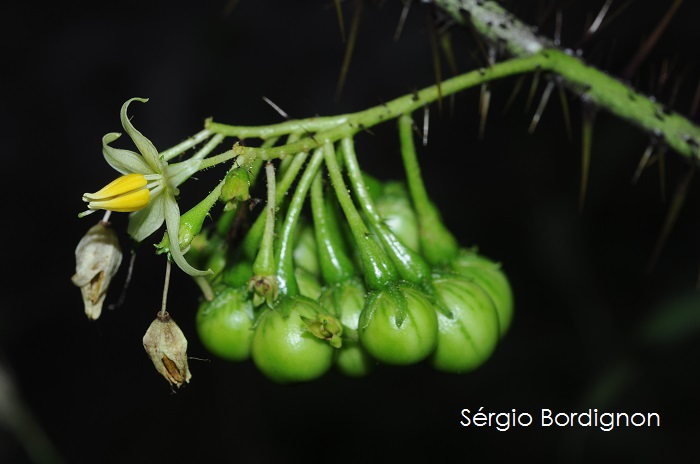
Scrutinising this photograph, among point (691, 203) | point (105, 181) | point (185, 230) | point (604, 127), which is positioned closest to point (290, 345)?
point (185, 230)

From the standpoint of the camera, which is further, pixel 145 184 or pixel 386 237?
pixel 386 237

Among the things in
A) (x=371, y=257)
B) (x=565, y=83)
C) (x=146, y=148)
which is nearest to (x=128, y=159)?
(x=146, y=148)

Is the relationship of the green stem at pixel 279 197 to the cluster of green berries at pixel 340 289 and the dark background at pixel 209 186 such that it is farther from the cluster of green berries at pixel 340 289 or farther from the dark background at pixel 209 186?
the dark background at pixel 209 186

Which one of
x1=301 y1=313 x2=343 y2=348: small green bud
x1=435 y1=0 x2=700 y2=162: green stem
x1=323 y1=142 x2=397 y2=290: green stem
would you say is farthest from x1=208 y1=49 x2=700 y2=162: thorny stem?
x1=301 y1=313 x2=343 y2=348: small green bud

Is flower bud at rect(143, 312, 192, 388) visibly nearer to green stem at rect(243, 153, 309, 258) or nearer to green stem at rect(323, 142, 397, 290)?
green stem at rect(243, 153, 309, 258)

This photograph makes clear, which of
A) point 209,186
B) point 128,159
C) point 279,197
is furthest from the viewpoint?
point 209,186

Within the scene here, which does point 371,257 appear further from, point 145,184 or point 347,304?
point 145,184
